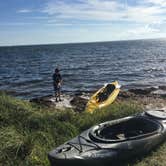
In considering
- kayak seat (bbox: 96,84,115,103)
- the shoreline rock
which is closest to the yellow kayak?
kayak seat (bbox: 96,84,115,103)

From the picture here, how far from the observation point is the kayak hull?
7.68 metres

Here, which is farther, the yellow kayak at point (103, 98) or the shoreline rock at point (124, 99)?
the shoreline rock at point (124, 99)

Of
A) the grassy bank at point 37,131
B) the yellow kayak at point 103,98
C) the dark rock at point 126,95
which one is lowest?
the dark rock at point 126,95

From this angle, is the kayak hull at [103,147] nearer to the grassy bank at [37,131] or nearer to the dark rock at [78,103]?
the grassy bank at [37,131]

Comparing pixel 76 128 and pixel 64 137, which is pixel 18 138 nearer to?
pixel 64 137

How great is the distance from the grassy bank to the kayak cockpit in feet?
2.50

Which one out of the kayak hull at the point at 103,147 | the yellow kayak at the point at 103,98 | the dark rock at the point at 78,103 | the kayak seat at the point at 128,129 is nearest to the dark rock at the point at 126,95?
the yellow kayak at the point at 103,98

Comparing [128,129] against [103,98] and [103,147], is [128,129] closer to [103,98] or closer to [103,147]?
[103,147]

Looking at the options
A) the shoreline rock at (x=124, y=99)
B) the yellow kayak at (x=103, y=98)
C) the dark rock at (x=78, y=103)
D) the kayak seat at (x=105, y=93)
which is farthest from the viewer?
the kayak seat at (x=105, y=93)

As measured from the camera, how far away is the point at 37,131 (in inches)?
363

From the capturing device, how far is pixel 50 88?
2730 cm

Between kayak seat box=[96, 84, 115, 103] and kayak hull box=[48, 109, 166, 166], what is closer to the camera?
kayak hull box=[48, 109, 166, 166]

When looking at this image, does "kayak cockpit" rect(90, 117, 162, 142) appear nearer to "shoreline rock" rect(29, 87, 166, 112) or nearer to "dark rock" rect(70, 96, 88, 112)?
"shoreline rock" rect(29, 87, 166, 112)

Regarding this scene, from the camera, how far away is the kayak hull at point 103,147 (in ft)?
25.2
